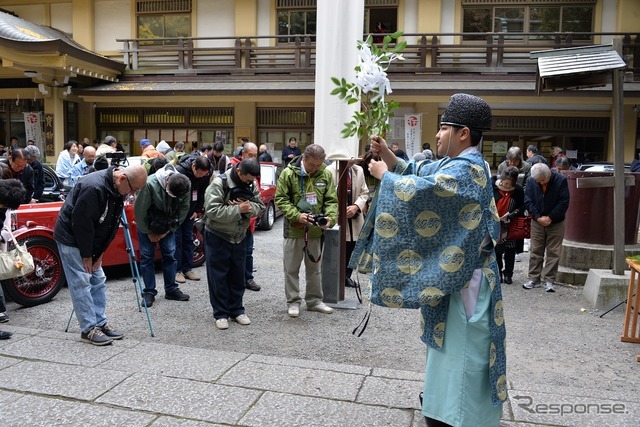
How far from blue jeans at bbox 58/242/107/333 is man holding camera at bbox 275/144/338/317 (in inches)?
75.2

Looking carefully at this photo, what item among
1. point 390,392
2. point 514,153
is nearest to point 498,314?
point 390,392

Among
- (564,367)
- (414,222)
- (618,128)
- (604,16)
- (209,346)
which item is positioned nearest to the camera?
(414,222)

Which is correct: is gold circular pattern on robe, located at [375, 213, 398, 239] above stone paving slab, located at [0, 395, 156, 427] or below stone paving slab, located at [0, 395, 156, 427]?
above

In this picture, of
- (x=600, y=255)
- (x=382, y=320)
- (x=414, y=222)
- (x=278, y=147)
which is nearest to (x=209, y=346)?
(x=382, y=320)

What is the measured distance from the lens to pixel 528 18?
688 inches

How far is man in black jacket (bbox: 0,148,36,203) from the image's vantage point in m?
7.39

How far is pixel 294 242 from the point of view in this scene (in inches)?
232

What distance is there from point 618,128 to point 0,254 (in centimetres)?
671

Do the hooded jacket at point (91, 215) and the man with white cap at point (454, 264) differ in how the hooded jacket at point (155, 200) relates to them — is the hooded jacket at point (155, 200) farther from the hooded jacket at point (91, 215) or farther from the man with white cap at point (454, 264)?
the man with white cap at point (454, 264)

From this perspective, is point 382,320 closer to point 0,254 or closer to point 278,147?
point 0,254

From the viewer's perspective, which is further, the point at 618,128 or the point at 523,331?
the point at 618,128

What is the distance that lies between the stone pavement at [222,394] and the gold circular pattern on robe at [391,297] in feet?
3.47

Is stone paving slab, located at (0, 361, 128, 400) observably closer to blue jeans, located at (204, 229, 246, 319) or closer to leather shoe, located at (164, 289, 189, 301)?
blue jeans, located at (204, 229, 246, 319)

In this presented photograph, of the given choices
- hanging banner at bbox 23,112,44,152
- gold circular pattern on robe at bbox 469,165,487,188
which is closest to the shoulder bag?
gold circular pattern on robe at bbox 469,165,487,188
